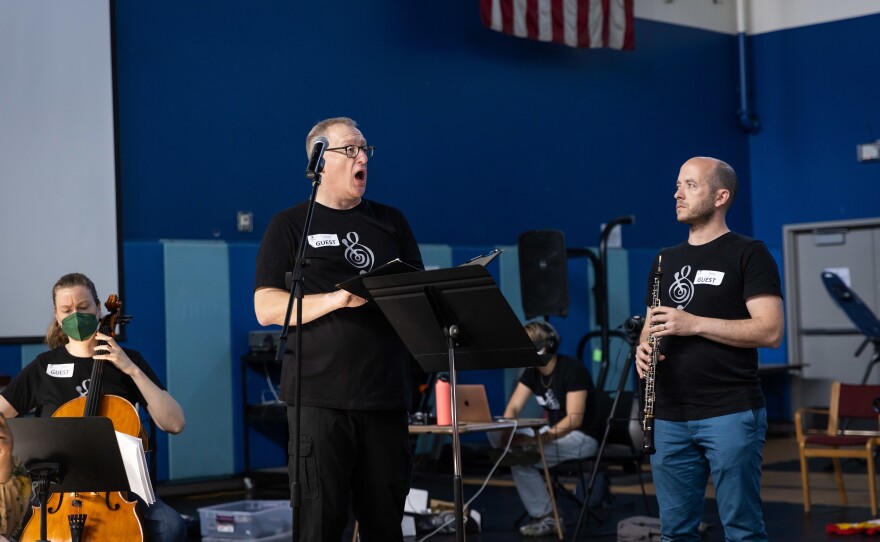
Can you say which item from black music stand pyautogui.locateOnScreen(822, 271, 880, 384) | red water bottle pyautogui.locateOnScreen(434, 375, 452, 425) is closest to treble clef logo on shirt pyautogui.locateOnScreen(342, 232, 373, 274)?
red water bottle pyautogui.locateOnScreen(434, 375, 452, 425)

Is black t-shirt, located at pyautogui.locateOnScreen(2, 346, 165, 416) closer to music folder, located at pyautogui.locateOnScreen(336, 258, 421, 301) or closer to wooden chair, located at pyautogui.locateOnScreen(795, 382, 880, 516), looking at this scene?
music folder, located at pyautogui.locateOnScreen(336, 258, 421, 301)

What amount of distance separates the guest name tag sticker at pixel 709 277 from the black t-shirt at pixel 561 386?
2994mm

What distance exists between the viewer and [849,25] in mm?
12016

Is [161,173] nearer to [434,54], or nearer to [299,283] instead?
[434,54]

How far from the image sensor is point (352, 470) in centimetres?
330

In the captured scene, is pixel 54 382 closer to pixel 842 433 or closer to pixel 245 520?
pixel 245 520

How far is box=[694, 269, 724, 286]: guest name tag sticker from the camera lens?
3664mm

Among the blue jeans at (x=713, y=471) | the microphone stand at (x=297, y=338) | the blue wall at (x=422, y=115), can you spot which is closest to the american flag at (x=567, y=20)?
the blue wall at (x=422, y=115)

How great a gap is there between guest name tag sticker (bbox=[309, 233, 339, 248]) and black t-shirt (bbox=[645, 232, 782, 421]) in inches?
46.0

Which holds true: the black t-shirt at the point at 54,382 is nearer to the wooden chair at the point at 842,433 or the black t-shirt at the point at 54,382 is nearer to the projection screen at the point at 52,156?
the projection screen at the point at 52,156

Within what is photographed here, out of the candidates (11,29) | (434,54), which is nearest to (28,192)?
(11,29)

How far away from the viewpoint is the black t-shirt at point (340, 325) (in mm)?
3270

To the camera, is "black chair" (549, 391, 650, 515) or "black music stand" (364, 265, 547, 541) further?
"black chair" (549, 391, 650, 515)

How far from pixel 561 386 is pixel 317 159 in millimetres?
3730
